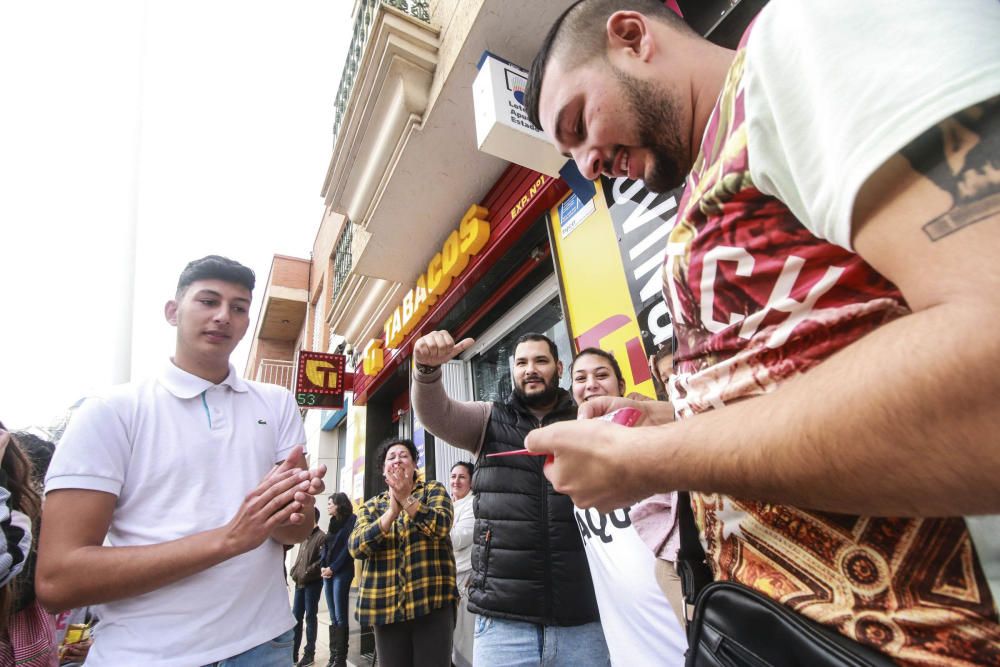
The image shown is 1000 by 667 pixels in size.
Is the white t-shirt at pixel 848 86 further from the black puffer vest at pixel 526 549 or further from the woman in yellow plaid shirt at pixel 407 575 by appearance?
the woman in yellow plaid shirt at pixel 407 575

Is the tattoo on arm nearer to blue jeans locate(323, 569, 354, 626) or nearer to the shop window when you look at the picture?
the shop window

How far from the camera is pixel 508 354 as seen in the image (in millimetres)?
5344

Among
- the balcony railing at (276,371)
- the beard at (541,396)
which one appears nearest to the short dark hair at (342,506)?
the beard at (541,396)

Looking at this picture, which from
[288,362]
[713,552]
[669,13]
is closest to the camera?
[713,552]

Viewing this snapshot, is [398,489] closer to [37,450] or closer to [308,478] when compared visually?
[308,478]

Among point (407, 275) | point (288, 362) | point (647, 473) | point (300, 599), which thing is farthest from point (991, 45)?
point (288, 362)

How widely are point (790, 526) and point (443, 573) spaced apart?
317 centimetres

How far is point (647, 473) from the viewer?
2.00 ft

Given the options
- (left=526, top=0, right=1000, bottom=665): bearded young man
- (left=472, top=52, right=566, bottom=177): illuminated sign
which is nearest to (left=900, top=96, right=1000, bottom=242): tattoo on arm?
(left=526, top=0, right=1000, bottom=665): bearded young man

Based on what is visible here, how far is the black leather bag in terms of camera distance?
0.52 meters

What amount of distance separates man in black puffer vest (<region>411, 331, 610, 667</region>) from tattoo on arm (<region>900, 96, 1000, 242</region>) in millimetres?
1808

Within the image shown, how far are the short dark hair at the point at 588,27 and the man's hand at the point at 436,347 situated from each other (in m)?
1.17

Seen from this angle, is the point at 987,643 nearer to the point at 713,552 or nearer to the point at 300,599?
the point at 713,552

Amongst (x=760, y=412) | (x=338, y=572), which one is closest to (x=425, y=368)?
(x=760, y=412)
